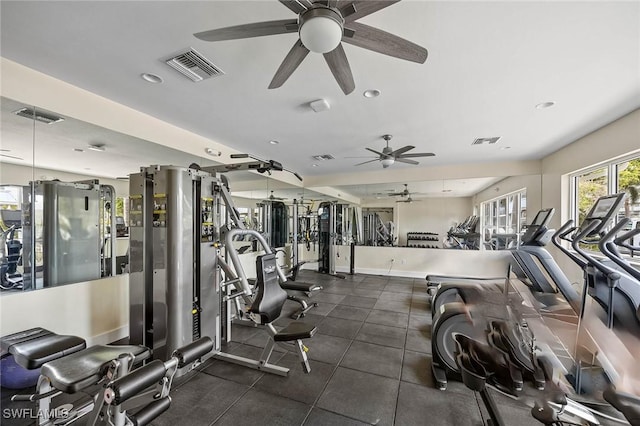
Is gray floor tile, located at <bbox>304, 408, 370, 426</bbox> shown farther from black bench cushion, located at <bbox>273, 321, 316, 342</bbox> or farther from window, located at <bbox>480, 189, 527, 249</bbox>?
window, located at <bbox>480, 189, 527, 249</bbox>

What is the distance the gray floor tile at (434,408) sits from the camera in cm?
193

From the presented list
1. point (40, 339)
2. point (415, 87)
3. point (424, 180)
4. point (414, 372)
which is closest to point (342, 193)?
point (424, 180)

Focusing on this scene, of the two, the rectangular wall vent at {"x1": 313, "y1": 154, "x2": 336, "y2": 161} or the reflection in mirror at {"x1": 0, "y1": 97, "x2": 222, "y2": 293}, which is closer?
the reflection in mirror at {"x1": 0, "y1": 97, "x2": 222, "y2": 293}

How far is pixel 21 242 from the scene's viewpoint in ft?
7.91

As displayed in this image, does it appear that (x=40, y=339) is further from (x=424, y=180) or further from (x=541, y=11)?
(x=424, y=180)

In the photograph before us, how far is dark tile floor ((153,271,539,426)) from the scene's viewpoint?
1953 millimetres

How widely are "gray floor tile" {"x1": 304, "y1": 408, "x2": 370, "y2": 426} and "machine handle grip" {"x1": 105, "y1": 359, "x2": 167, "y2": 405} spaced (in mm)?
1288

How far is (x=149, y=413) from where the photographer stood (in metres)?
1.15

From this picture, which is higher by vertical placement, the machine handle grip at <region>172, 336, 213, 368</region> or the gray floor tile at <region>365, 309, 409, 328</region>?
the machine handle grip at <region>172, 336, 213, 368</region>

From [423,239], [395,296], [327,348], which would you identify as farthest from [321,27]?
[423,239]

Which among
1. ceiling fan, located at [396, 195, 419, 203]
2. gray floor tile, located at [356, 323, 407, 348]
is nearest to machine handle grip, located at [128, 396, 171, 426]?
gray floor tile, located at [356, 323, 407, 348]

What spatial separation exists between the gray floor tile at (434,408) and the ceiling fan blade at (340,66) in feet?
8.24

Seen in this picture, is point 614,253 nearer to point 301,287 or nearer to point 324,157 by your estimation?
point 301,287

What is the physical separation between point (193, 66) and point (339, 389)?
3.10 meters
